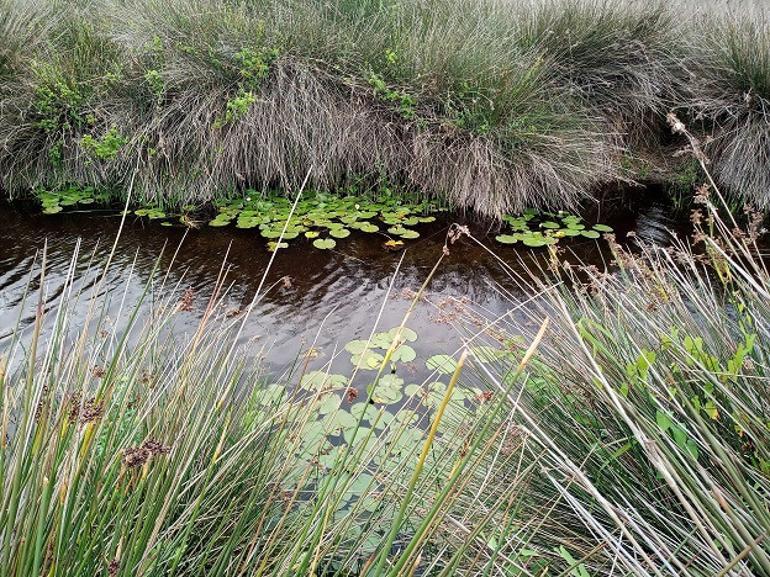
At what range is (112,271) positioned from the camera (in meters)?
3.92

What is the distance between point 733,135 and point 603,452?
4.55 metres

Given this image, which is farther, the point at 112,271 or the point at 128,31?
the point at 128,31

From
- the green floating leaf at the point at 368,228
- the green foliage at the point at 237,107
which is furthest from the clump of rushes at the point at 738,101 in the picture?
the green foliage at the point at 237,107

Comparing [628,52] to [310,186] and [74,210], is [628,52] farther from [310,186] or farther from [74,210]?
[74,210]

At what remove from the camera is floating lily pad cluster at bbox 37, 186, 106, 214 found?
457 centimetres

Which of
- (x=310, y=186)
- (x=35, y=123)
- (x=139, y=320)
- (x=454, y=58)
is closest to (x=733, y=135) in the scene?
(x=454, y=58)

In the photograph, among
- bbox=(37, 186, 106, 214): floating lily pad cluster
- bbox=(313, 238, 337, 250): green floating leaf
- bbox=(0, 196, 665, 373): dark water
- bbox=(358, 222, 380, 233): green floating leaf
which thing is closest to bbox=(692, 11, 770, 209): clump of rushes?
bbox=(0, 196, 665, 373): dark water

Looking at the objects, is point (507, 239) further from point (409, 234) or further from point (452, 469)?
point (452, 469)

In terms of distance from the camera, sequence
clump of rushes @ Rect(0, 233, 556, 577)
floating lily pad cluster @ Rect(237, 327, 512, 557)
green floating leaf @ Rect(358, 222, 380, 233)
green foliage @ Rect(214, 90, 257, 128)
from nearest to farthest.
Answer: clump of rushes @ Rect(0, 233, 556, 577)
floating lily pad cluster @ Rect(237, 327, 512, 557)
green foliage @ Rect(214, 90, 257, 128)
green floating leaf @ Rect(358, 222, 380, 233)

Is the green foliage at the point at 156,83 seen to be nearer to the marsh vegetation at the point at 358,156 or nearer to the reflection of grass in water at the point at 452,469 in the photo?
the marsh vegetation at the point at 358,156

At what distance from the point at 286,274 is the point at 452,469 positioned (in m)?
2.56

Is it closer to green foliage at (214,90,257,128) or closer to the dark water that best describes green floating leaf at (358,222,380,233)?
the dark water

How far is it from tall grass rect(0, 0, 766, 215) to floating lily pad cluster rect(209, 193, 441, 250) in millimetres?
174

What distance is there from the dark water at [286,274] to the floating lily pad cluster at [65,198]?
0.45ft
